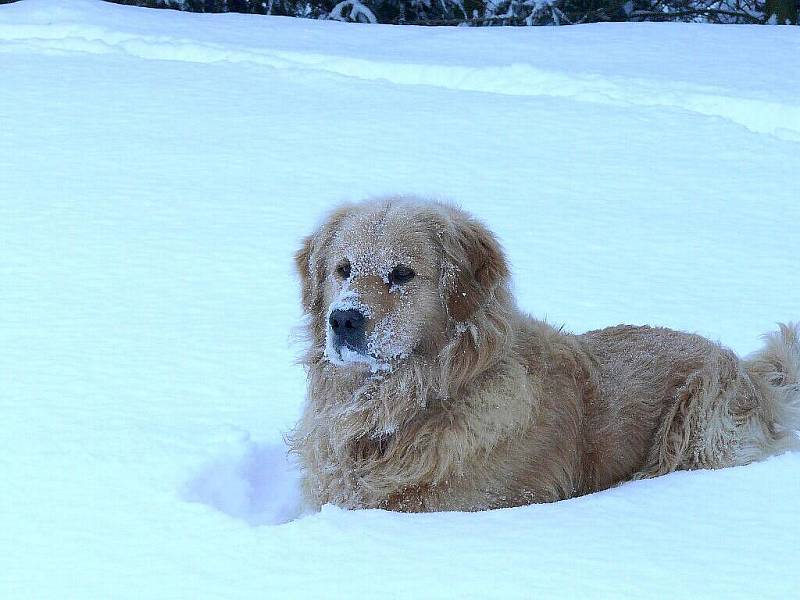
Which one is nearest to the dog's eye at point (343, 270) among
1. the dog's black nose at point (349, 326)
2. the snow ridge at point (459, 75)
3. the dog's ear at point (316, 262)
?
the dog's ear at point (316, 262)

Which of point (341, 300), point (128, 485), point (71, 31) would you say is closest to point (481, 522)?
point (341, 300)

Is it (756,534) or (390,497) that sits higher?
(756,534)

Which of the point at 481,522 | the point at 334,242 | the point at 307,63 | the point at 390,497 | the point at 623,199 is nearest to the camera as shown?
the point at 481,522

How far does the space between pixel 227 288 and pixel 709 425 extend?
304cm

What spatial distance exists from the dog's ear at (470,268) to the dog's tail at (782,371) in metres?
1.53

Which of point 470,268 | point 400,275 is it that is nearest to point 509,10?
point 470,268

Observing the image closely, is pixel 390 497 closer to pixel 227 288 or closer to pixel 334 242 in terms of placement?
pixel 334 242

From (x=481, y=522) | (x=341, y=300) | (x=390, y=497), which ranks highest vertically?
(x=341, y=300)

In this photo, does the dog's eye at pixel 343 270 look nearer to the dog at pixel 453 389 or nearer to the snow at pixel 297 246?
the dog at pixel 453 389

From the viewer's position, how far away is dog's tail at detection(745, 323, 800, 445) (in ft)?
15.3

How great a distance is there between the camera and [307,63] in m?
12.0

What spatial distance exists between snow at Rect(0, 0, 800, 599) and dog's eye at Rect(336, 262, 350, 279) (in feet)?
2.84

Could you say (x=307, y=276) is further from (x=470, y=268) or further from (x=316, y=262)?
(x=470, y=268)

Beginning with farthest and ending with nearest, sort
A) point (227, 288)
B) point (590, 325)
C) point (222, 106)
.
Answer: point (222, 106) → point (227, 288) → point (590, 325)
